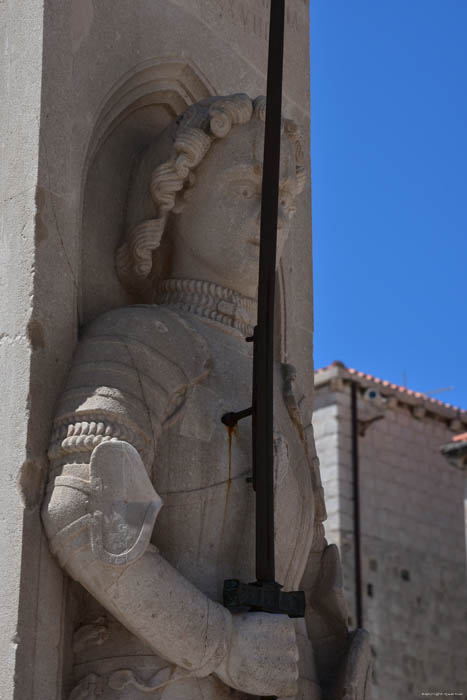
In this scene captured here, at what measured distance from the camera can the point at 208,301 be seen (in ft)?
18.4

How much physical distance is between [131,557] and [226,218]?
1.54 meters

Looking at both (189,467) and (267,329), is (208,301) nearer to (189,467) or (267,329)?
(267,329)

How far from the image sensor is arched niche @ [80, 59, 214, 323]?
561cm

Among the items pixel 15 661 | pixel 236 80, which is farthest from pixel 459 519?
pixel 15 661

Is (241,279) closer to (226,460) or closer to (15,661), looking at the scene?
(226,460)

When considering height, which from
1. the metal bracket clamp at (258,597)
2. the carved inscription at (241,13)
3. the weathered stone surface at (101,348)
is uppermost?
the carved inscription at (241,13)

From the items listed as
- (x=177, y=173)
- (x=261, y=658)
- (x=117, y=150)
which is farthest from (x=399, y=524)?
(x=261, y=658)

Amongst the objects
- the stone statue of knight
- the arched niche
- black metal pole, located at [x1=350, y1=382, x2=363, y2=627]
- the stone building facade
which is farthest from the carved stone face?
black metal pole, located at [x1=350, y1=382, x2=363, y2=627]

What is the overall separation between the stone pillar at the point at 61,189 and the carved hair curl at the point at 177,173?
101 millimetres

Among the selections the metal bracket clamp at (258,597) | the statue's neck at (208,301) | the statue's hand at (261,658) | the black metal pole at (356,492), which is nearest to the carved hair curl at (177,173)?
the statue's neck at (208,301)

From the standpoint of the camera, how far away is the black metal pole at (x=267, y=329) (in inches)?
196

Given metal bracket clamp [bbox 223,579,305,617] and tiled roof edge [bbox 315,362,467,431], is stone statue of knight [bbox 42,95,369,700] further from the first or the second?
tiled roof edge [bbox 315,362,467,431]

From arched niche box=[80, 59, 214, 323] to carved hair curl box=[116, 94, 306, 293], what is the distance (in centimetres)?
9

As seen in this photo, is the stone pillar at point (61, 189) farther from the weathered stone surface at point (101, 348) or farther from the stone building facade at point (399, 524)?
the stone building facade at point (399, 524)
